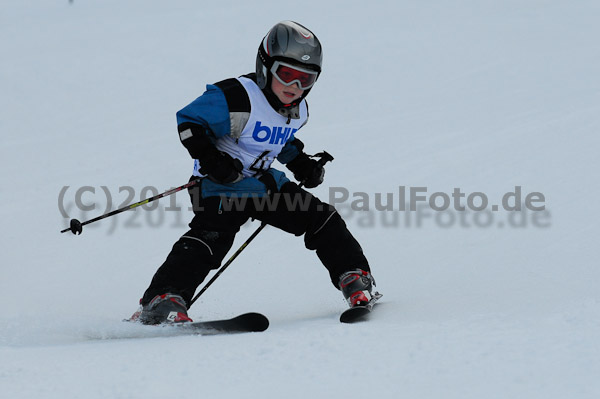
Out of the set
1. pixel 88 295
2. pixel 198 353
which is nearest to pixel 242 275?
pixel 88 295

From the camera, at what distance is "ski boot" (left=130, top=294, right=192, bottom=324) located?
348cm

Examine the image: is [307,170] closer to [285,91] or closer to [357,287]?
[285,91]

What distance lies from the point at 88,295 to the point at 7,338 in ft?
5.67

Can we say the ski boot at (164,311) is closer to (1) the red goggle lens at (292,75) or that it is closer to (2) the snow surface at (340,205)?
(2) the snow surface at (340,205)

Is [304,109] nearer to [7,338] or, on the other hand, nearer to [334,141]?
[7,338]

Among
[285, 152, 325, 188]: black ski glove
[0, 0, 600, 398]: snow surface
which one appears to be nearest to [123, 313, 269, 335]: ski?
[0, 0, 600, 398]: snow surface

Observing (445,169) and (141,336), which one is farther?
(445,169)

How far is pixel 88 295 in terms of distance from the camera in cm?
483

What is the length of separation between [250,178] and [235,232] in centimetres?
32

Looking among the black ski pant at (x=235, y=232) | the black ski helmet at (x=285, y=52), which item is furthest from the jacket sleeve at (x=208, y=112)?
the black ski pant at (x=235, y=232)

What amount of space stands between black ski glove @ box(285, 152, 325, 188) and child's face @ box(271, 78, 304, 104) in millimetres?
503

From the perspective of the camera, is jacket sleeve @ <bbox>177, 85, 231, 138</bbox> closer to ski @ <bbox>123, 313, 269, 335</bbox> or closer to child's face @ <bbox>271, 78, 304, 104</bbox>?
child's face @ <bbox>271, 78, 304, 104</bbox>

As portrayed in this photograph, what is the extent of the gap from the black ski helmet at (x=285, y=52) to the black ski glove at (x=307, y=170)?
1.60 ft

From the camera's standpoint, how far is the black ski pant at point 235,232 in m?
3.66
